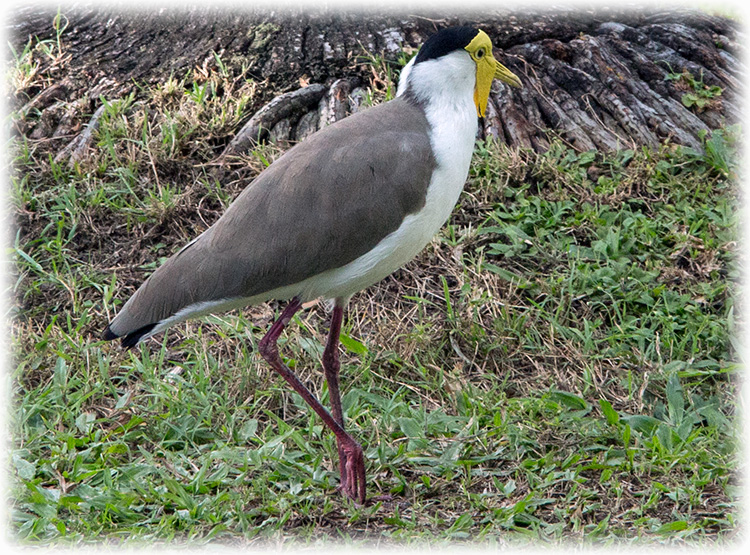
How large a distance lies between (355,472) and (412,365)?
3.00 feet

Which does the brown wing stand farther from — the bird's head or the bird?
the bird's head

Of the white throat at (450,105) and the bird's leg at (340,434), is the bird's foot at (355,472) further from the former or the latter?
the white throat at (450,105)

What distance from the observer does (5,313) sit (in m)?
4.98

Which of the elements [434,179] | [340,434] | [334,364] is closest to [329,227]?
[434,179]

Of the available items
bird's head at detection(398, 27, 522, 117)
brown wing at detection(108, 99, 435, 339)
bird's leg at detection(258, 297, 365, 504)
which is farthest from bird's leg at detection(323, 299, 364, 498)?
bird's head at detection(398, 27, 522, 117)

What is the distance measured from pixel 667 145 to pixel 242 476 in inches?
132

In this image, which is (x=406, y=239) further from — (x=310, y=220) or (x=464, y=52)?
(x=464, y=52)

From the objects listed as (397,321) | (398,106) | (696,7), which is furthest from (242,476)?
(696,7)

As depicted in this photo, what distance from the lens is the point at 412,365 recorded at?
15.0ft

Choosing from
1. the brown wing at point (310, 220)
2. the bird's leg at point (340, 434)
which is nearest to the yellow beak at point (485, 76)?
the brown wing at point (310, 220)

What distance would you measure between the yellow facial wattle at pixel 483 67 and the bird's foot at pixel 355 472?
1649mm

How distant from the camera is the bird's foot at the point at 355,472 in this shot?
12.4 feet

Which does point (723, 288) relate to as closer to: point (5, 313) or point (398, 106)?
point (398, 106)

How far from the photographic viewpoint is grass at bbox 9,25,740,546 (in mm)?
3672
